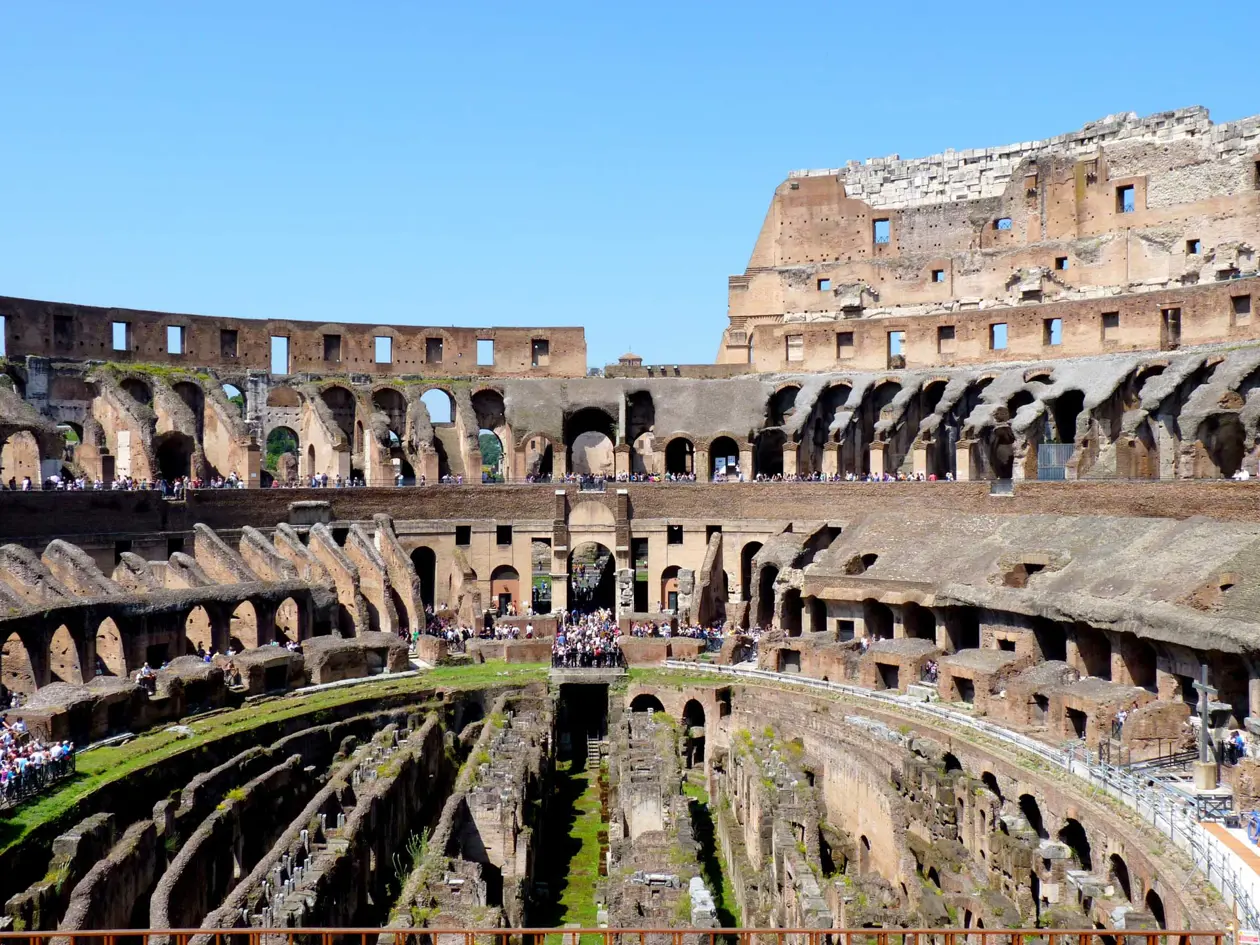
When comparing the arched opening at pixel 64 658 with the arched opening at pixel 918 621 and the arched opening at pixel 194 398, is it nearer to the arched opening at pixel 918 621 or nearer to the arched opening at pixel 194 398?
the arched opening at pixel 194 398

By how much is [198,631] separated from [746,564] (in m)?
19.3

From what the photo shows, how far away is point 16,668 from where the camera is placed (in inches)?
1216

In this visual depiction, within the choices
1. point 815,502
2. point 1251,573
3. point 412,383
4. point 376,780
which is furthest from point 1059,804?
point 412,383

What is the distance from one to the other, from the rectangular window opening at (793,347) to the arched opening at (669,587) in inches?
440

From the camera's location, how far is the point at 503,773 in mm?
25953

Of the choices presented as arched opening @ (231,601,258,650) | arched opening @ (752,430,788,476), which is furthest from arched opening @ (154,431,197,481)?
arched opening @ (752,430,788,476)

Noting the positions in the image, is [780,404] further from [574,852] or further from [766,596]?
[574,852]

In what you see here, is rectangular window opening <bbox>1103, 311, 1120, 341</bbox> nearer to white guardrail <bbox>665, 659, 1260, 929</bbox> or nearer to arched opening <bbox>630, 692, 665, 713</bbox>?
white guardrail <bbox>665, 659, 1260, 929</bbox>

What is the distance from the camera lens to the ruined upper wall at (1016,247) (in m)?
46.5

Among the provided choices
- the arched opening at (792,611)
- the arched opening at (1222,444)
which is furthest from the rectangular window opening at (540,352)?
the arched opening at (1222,444)

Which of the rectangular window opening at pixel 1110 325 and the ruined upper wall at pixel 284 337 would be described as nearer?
the rectangular window opening at pixel 1110 325

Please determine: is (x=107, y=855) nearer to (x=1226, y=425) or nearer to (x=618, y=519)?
(x=618, y=519)

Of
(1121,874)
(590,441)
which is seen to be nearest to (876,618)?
(1121,874)

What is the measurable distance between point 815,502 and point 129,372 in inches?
1015
